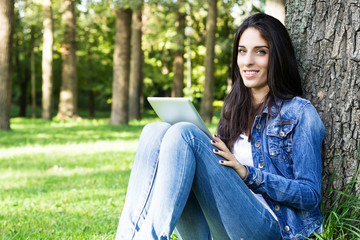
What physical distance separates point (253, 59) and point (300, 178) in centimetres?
80

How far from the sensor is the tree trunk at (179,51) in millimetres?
20141

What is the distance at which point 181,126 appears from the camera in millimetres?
2602

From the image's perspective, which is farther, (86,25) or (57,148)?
(86,25)

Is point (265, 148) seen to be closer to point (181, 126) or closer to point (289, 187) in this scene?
point (289, 187)

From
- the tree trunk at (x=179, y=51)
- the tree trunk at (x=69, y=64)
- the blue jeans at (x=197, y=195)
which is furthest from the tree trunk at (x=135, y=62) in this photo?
the blue jeans at (x=197, y=195)

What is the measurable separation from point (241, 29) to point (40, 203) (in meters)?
3.12

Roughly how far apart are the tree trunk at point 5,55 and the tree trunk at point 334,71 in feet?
36.1

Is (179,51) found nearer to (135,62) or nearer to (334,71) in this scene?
(135,62)

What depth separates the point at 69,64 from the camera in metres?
20.1

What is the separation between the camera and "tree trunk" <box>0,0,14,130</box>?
41.1 feet

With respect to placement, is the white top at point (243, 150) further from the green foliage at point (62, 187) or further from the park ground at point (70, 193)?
the green foliage at point (62, 187)

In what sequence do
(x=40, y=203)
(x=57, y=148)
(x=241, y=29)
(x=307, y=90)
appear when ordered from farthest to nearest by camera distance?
1. (x=57, y=148)
2. (x=40, y=203)
3. (x=307, y=90)
4. (x=241, y=29)

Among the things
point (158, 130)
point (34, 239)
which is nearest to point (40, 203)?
point (34, 239)

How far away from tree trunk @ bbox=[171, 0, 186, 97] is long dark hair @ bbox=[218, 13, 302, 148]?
1708 cm
